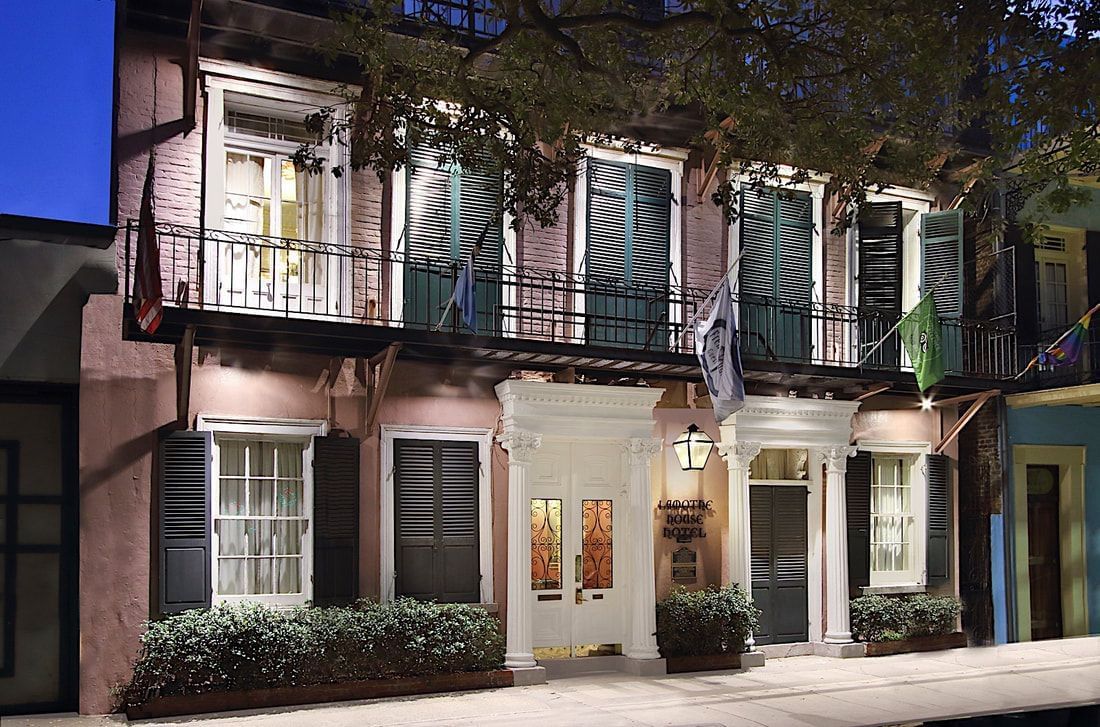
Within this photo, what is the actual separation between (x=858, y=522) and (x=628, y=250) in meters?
5.05

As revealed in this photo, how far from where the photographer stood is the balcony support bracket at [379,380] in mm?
13008

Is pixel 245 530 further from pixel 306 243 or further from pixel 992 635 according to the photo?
pixel 992 635

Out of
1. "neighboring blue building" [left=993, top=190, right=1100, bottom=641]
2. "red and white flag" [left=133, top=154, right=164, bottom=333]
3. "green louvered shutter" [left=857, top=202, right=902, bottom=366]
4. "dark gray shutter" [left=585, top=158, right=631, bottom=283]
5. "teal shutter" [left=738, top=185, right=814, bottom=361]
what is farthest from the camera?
"neighboring blue building" [left=993, top=190, right=1100, bottom=641]

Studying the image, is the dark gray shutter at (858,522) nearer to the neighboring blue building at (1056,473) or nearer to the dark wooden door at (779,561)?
the dark wooden door at (779,561)

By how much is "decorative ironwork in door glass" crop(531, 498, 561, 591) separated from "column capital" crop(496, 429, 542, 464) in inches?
35.5

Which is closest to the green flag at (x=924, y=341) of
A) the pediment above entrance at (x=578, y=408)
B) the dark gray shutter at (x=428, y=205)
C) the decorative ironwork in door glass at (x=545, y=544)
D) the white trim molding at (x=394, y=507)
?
the pediment above entrance at (x=578, y=408)

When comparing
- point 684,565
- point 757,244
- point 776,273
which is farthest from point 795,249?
point 684,565

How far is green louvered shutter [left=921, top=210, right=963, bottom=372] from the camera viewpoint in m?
17.1

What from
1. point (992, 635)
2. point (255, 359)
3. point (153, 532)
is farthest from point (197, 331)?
point (992, 635)

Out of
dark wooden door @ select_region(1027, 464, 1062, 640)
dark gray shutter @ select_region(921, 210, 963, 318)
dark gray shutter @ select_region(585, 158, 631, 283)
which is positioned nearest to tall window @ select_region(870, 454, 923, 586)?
dark wooden door @ select_region(1027, 464, 1062, 640)

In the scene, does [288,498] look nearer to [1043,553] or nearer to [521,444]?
[521,444]

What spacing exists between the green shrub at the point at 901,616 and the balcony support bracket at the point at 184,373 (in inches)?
368

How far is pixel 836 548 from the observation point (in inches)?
624

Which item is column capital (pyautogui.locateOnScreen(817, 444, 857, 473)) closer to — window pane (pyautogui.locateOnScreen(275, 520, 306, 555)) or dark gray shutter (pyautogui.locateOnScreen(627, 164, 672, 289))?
dark gray shutter (pyautogui.locateOnScreen(627, 164, 672, 289))
